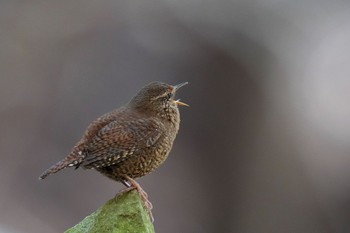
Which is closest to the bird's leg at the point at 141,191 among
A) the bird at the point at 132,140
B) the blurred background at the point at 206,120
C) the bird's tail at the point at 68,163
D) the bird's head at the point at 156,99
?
the bird at the point at 132,140

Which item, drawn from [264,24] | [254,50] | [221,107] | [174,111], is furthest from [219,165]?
[174,111]

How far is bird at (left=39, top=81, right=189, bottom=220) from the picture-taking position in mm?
4172

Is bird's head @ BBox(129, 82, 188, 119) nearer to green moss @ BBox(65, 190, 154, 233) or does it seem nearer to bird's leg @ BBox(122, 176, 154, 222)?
bird's leg @ BBox(122, 176, 154, 222)

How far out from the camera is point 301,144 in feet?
32.0

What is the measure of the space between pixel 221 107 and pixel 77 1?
3.96 metres

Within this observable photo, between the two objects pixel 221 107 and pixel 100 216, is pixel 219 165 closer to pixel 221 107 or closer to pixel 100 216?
pixel 221 107

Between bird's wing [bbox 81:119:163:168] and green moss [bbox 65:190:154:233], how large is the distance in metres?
0.23

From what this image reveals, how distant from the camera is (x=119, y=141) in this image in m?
4.24

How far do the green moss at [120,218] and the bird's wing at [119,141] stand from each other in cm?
23

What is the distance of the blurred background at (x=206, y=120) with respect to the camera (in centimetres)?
942

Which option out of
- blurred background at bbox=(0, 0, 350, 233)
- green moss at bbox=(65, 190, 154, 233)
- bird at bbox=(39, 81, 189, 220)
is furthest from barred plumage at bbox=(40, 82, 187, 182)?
blurred background at bbox=(0, 0, 350, 233)

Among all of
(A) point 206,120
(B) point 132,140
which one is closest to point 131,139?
(B) point 132,140

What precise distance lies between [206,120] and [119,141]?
19.5 ft

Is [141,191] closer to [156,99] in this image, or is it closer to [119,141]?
[119,141]
